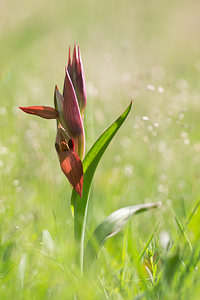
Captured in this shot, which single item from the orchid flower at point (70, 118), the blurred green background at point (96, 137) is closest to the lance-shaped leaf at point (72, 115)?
the orchid flower at point (70, 118)

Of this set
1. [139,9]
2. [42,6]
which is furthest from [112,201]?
[42,6]

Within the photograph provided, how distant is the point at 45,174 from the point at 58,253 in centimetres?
72

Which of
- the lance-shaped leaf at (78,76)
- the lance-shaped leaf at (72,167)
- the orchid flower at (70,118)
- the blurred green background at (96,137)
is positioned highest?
the lance-shaped leaf at (78,76)

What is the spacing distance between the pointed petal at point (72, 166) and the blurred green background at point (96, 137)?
133 millimetres

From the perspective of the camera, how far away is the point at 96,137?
7.18 feet

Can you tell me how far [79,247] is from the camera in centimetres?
90

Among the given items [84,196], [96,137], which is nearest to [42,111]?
[84,196]

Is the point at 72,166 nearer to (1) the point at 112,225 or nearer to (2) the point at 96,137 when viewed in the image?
(1) the point at 112,225

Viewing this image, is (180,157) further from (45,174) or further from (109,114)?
(45,174)

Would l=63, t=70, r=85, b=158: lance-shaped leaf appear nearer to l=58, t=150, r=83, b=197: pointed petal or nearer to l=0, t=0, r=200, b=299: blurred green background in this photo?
l=58, t=150, r=83, b=197: pointed petal

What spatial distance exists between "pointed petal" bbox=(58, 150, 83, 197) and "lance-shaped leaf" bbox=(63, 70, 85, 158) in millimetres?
65

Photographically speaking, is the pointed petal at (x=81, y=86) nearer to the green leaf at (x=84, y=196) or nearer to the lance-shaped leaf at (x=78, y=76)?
the lance-shaped leaf at (x=78, y=76)

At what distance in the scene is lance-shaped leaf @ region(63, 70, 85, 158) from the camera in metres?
0.88

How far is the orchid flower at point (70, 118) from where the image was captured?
0.86 metres
